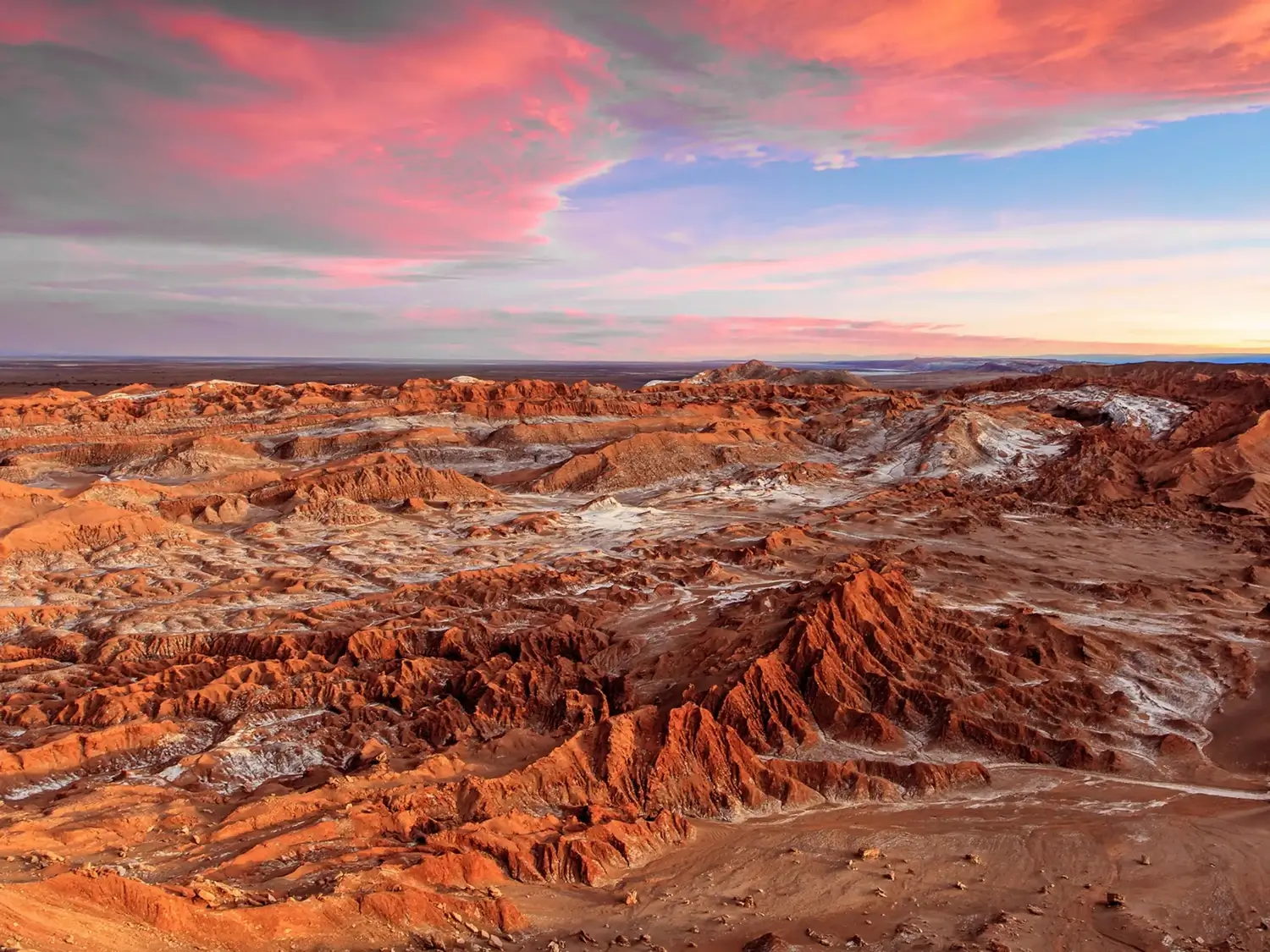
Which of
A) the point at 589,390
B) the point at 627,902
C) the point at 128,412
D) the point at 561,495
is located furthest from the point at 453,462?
the point at 627,902

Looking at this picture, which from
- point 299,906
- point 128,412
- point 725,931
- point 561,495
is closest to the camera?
point 299,906

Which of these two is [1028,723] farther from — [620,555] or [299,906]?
[620,555]

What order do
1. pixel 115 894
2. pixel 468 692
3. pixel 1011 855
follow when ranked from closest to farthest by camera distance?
pixel 115 894
pixel 1011 855
pixel 468 692

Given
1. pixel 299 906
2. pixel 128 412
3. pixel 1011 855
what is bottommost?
pixel 1011 855

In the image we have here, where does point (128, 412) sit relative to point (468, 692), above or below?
above

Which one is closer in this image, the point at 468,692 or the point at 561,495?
the point at 468,692

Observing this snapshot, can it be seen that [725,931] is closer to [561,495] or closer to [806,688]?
[806,688]
